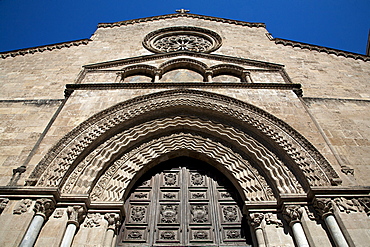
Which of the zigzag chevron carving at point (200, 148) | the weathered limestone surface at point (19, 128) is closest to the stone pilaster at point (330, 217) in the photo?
the zigzag chevron carving at point (200, 148)

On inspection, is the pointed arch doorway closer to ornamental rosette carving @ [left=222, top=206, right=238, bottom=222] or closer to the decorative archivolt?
ornamental rosette carving @ [left=222, top=206, right=238, bottom=222]

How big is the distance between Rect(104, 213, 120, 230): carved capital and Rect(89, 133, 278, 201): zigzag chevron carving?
1.20ft

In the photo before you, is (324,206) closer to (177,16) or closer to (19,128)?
(19,128)

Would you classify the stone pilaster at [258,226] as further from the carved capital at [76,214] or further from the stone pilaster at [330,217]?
the carved capital at [76,214]

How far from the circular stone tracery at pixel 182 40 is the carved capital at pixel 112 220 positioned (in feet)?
22.9

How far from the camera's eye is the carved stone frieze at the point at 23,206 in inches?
167

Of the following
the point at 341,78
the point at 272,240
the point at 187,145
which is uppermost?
the point at 341,78

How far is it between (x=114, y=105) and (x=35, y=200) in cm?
266

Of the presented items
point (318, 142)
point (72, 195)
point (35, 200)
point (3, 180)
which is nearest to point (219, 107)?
point (318, 142)

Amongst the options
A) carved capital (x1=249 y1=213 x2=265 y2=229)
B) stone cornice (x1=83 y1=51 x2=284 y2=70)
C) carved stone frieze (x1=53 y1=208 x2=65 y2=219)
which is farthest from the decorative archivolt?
stone cornice (x1=83 y1=51 x2=284 y2=70)

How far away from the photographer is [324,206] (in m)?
4.29

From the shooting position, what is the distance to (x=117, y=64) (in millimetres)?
8609

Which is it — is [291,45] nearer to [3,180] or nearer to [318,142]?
[318,142]

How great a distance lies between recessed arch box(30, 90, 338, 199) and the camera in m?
4.87
